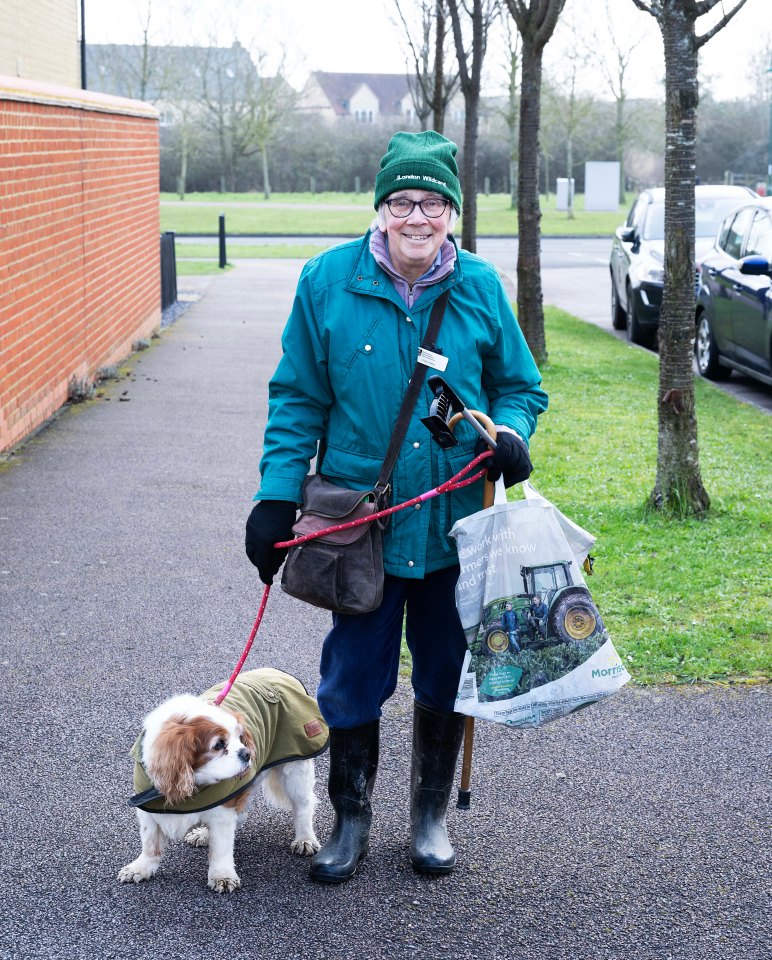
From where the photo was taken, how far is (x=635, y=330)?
1595 cm

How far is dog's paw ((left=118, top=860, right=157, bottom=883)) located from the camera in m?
3.58

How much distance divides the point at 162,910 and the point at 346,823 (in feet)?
1.90

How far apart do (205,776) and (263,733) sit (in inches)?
12.9

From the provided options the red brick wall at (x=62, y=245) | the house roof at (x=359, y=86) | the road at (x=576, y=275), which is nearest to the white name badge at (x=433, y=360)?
the red brick wall at (x=62, y=245)

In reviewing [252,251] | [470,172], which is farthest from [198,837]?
[252,251]

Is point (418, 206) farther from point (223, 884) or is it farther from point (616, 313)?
point (616, 313)

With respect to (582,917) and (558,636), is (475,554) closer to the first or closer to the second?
(558,636)

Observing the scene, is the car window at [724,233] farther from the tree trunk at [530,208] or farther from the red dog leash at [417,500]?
the red dog leash at [417,500]

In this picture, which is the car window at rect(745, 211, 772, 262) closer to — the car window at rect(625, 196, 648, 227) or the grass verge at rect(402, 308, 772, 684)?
the grass verge at rect(402, 308, 772, 684)

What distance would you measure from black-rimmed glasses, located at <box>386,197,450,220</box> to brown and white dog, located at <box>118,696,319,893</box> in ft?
4.68

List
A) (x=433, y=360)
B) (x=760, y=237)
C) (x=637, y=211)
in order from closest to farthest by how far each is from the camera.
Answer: (x=433, y=360), (x=760, y=237), (x=637, y=211)

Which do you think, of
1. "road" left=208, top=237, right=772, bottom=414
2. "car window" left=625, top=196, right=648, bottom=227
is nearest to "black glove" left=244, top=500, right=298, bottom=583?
"road" left=208, top=237, right=772, bottom=414

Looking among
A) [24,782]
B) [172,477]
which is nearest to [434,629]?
[24,782]

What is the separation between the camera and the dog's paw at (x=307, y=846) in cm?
378
